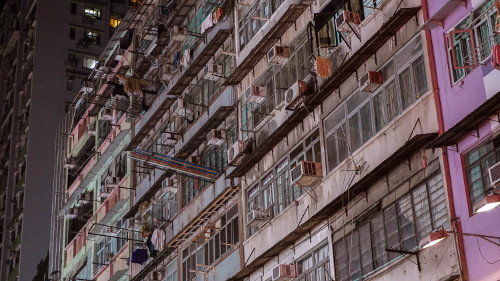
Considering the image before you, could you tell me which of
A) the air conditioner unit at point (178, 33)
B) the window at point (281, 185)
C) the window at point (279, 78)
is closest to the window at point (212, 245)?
the window at point (281, 185)

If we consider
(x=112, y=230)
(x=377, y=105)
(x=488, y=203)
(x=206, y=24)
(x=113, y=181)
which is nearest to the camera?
(x=488, y=203)

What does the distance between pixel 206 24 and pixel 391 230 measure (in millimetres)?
15757

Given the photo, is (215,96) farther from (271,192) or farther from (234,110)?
(271,192)

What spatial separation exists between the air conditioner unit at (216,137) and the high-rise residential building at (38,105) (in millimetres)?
36053

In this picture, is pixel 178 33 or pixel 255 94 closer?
pixel 255 94

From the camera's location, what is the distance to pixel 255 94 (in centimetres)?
2864

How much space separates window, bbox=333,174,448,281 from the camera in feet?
64.8

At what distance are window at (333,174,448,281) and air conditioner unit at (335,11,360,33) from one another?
551 cm

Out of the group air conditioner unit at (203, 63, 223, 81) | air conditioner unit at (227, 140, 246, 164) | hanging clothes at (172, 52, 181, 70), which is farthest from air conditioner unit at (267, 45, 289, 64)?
hanging clothes at (172, 52, 181, 70)

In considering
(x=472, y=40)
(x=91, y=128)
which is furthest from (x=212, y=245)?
(x=91, y=128)

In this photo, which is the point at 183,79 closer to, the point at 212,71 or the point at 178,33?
the point at 178,33

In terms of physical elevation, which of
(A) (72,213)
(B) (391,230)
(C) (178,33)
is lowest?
(B) (391,230)

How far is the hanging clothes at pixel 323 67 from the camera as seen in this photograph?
25062 mm

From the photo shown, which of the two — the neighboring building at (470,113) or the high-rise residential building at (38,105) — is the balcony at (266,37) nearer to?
the neighboring building at (470,113)
